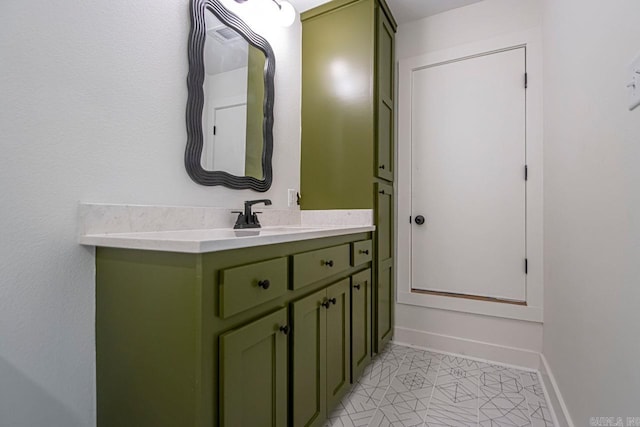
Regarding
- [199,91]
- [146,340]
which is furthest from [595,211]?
[199,91]

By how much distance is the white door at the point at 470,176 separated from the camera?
6.35 feet

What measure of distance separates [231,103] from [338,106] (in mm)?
730

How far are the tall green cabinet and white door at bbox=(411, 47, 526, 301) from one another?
29 cm

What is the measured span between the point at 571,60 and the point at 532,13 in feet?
3.12

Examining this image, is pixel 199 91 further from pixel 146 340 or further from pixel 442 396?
pixel 442 396

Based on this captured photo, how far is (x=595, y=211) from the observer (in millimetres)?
975

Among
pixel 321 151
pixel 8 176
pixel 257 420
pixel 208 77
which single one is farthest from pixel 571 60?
pixel 8 176

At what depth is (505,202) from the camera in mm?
1954

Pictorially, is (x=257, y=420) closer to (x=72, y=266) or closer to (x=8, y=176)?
(x=72, y=266)

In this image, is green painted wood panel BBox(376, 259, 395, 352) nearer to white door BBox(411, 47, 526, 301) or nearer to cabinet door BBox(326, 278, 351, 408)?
white door BBox(411, 47, 526, 301)

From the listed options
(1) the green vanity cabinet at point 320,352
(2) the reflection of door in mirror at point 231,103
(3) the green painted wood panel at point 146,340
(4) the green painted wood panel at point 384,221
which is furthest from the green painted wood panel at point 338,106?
(3) the green painted wood panel at point 146,340

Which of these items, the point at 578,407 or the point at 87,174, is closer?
the point at 87,174

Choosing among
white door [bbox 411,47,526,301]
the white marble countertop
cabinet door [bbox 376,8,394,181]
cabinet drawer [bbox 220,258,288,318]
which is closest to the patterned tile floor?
white door [bbox 411,47,526,301]

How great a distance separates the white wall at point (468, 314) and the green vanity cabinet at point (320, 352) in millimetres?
908
